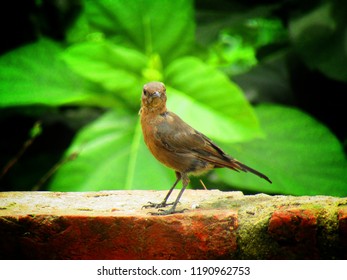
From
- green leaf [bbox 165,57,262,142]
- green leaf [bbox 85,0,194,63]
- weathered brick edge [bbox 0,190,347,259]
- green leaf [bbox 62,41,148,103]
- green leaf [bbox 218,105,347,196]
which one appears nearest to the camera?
weathered brick edge [bbox 0,190,347,259]

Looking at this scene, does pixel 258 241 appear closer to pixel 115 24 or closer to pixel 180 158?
pixel 180 158

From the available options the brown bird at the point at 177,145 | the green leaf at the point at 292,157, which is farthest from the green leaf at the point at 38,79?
the brown bird at the point at 177,145

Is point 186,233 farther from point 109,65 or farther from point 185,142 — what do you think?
point 109,65

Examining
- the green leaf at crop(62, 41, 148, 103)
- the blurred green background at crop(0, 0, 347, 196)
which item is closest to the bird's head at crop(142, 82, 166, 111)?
the blurred green background at crop(0, 0, 347, 196)

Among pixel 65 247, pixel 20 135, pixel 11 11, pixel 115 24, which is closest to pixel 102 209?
pixel 65 247

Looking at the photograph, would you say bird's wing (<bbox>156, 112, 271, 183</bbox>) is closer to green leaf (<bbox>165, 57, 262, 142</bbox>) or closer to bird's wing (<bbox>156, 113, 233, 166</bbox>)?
bird's wing (<bbox>156, 113, 233, 166</bbox>)

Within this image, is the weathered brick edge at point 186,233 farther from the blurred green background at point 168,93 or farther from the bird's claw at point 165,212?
the blurred green background at point 168,93
